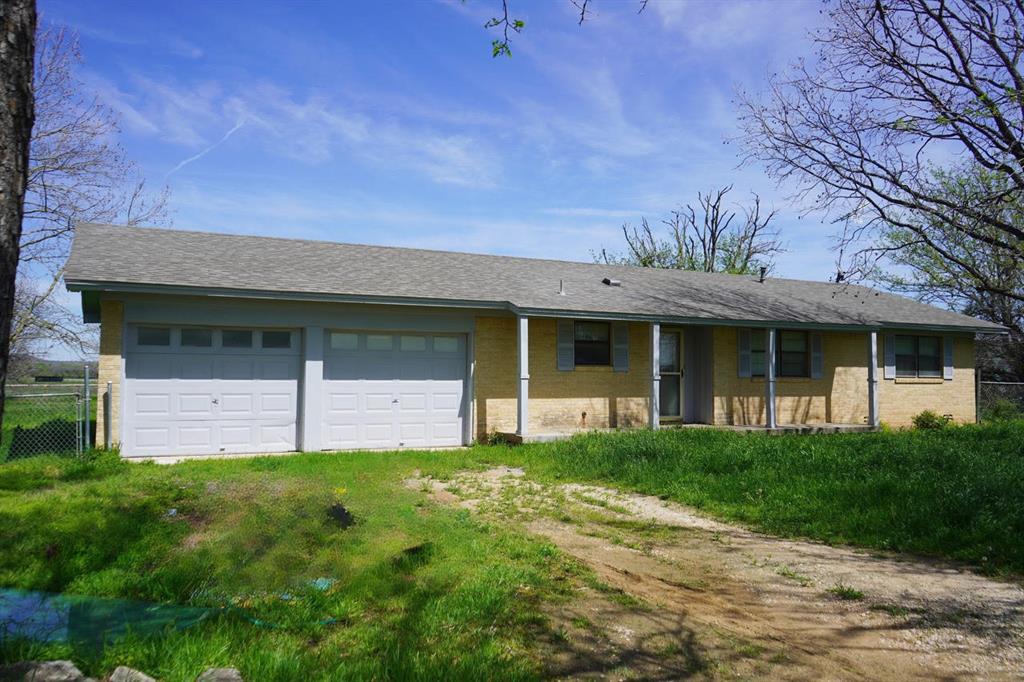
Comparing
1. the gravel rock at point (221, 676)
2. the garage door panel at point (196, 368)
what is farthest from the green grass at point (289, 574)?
the garage door panel at point (196, 368)

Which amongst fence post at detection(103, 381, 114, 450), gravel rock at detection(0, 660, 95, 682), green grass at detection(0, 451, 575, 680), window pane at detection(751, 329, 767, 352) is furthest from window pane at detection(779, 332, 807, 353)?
gravel rock at detection(0, 660, 95, 682)

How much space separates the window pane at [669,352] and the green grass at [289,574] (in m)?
11.4

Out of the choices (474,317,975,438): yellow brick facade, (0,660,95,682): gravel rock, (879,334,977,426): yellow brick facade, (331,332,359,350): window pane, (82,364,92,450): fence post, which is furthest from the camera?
(879,334,977,426): yellow brick facade

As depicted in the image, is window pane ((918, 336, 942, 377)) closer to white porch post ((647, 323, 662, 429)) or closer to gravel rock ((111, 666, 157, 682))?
white porch post ((647, 323, 662, 429))

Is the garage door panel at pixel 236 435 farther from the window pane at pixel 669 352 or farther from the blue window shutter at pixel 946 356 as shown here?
the blue window shutter at pixel 946 356

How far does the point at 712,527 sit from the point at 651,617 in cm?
331

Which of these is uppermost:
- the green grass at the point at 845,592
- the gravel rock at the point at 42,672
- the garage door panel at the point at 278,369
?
the garage door panel at the point at 278,369

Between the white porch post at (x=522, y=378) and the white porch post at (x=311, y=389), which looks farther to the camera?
the white porch post at (x=522, y=378)

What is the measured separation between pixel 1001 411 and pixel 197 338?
24.7m

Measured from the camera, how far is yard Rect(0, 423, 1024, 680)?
13.5ft

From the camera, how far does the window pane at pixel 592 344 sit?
1708 cm

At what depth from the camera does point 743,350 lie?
18781 mm

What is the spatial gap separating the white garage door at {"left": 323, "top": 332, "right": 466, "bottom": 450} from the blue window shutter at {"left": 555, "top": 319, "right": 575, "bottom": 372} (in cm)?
241

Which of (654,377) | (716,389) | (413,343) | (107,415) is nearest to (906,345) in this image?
(716,389)
